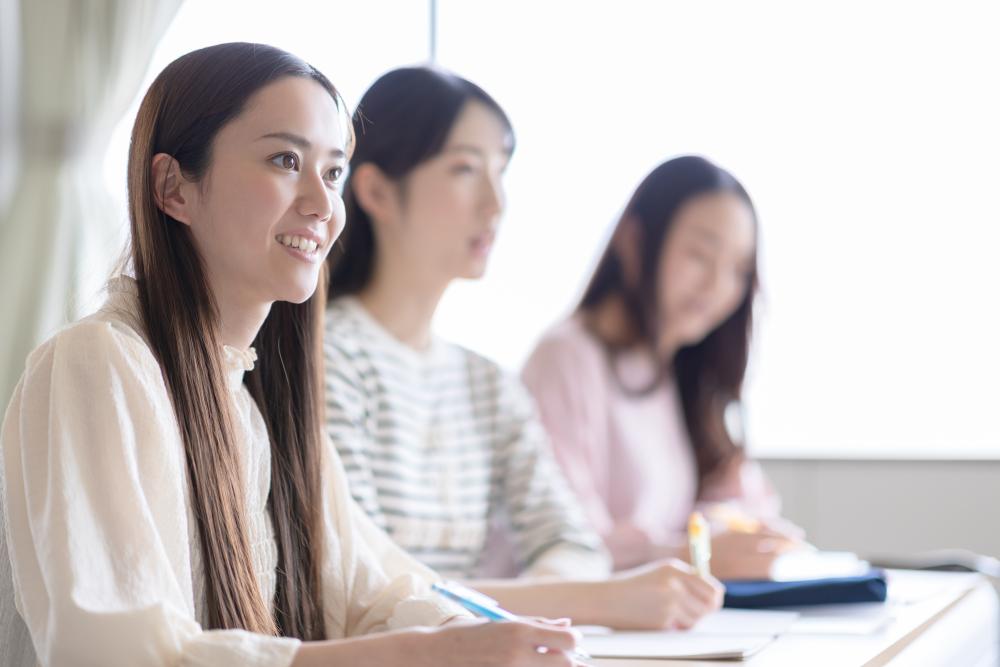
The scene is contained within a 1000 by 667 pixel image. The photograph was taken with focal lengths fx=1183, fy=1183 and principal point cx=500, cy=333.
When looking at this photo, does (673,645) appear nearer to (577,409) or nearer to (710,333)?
(577,409)

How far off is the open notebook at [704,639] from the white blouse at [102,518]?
0.39 meters

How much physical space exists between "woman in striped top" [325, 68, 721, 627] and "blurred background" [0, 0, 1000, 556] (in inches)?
51.1

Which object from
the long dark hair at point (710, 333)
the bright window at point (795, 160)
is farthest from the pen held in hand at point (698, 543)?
the bright window at point (795, 160)

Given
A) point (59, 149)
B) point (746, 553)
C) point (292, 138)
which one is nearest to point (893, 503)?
point (746, 553)

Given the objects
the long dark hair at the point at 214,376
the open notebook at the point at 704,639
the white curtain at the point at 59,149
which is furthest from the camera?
the white curtain at the point at 59,149

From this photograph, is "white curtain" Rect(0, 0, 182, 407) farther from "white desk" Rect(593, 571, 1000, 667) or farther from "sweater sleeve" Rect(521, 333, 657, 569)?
"white desk" Rect(593, 571, 1000, 667)

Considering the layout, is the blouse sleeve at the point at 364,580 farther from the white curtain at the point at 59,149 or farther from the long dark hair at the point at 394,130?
the white curtain at the point at 59,149

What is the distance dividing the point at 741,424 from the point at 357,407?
1152mm

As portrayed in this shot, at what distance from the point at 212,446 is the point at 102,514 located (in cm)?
14

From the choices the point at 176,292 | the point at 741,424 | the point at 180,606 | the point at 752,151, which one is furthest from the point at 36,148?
the point at 752,151

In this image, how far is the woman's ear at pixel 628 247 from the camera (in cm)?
226

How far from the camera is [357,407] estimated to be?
1502mm

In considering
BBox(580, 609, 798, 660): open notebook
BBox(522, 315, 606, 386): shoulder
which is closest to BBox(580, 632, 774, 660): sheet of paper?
BBox(580, 609, 798, 660): open notebook

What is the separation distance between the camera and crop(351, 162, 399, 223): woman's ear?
162 centimetres
